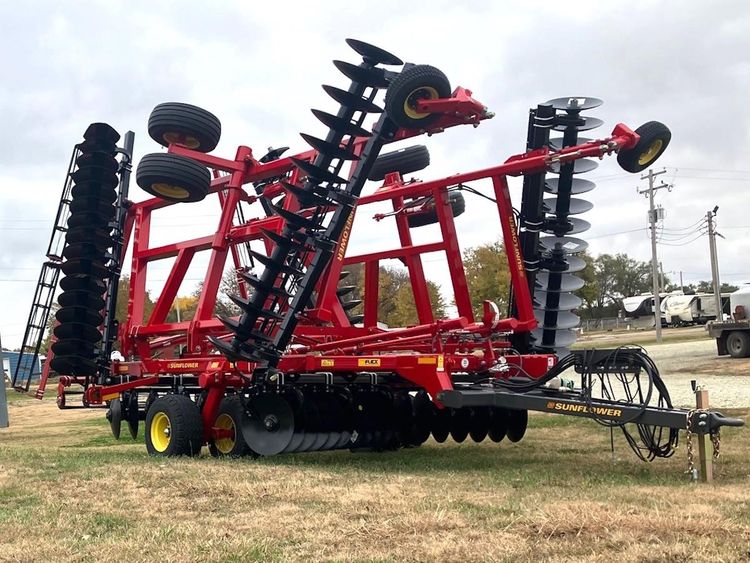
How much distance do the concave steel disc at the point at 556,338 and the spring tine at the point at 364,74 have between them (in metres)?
3.27

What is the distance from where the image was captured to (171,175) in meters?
9.23

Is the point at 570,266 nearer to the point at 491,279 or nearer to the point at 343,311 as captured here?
the point at 343,311

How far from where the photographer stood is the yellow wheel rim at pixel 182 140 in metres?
10.1

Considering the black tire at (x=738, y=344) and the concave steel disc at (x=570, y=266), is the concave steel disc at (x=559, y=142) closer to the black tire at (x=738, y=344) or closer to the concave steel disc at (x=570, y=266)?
the concave steel disc at (x=570, y=266)

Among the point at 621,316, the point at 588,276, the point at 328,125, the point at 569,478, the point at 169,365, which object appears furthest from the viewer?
the point at 621,316

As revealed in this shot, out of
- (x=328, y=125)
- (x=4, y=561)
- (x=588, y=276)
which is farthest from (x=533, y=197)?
(x=588, y=276)

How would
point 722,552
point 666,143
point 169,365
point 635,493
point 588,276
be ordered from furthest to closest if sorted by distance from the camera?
point 588,276 → point 169,365 → point 666,143 → point 635,493 → point 722,552

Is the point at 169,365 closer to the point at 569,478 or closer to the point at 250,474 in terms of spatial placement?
the point at 250,474

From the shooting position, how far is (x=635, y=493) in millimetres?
5609

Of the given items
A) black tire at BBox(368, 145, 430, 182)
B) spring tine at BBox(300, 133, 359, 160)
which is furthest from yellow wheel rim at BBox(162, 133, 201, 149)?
spring tine at BBox(300, 133, 359, 160)

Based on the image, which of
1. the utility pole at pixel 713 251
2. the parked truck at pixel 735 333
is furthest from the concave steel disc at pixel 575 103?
the utility pole at pixel 713 251

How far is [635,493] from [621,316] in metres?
67.3

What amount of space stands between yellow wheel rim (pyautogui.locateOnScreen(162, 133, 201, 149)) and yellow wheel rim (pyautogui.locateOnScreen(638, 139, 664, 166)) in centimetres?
Answer: 541

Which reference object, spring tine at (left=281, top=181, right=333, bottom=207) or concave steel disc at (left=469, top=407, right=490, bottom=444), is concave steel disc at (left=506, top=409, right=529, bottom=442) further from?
spring tine at (left=281, top=181, right=333, bottom=207)
